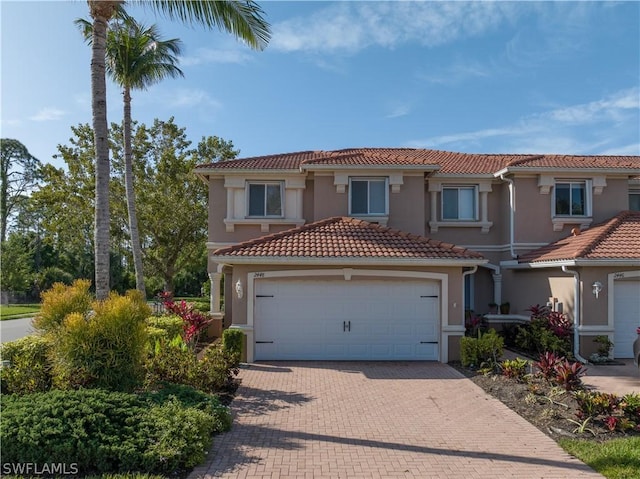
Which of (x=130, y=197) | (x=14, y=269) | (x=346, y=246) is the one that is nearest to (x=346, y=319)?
(x=346, y=246)

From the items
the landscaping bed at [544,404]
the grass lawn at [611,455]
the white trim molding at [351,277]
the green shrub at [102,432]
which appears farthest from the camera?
the white trim molding at [351,277]

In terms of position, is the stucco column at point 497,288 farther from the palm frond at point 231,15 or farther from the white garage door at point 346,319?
the palm frond at point 231,15

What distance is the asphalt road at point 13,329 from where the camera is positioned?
17.7 meters

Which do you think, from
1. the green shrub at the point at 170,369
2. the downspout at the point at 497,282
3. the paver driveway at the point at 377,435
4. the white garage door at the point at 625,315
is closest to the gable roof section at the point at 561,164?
the downspout at the point at 497,282

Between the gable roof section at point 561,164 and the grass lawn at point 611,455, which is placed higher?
the gable roof section at point 561,164

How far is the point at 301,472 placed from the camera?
5590mm

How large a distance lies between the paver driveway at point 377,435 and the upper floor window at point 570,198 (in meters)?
8.84

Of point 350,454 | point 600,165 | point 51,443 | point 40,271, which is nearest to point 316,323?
point 350,454

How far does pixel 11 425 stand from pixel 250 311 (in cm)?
675

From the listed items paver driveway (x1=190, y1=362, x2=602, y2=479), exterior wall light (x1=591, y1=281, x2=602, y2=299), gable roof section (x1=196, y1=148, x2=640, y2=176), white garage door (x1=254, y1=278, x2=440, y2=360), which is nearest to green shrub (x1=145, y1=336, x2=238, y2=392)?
paver driveway (x1=190, y1=362, x2=602, y2=479)

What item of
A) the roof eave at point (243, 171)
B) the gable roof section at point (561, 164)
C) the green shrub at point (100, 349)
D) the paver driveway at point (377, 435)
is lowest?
the paver driveway at point (377, 435)

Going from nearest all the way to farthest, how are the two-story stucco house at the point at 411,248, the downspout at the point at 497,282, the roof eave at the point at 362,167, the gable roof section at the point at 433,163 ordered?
the two-story stucco house at the point at 411,248 < the roof eave at the point at 362,167 < the gable roof section at the point at 433,163 < the downspout at the point at 497,282

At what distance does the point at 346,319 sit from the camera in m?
12.3

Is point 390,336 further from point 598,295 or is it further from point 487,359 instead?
point 598,295
